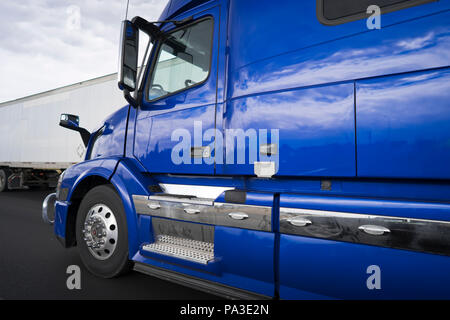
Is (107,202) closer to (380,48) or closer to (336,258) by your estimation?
(336,258)

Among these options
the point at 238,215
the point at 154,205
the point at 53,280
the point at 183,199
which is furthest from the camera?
the point at 53,280

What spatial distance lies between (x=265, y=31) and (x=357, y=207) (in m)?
1.34

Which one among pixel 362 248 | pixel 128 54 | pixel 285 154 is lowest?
pixel 362 248

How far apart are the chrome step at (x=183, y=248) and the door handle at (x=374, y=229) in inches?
43.0

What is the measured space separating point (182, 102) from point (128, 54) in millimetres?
596

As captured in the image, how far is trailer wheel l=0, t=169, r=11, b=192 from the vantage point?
12730 mm

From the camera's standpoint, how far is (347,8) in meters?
1.87

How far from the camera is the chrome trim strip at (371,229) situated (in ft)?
4.88

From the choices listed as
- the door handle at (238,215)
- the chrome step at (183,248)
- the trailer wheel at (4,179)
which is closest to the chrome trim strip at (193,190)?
the door handle at (238,215)

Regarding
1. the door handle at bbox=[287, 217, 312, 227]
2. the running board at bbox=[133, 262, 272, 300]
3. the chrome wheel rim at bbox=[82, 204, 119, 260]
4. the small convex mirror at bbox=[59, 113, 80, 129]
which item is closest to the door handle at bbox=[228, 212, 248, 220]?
the door handle at bbox=[287, 217, 312, 227]

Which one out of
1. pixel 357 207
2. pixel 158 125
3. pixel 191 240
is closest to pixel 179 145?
pixel 158 125

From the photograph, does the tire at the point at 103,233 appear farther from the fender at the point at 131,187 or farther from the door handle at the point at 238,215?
the door handle at the point at 238,215

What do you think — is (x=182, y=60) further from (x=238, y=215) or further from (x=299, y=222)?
(x=299, y=222)

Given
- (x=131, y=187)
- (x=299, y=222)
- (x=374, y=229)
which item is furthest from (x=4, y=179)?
(x=374, y=229)
